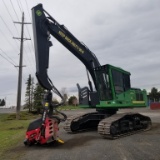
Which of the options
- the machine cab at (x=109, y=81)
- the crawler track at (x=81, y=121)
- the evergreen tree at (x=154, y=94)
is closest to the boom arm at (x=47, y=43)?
the machine cab at (x=109, y=81)

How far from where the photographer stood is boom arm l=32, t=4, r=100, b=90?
36.0 ft

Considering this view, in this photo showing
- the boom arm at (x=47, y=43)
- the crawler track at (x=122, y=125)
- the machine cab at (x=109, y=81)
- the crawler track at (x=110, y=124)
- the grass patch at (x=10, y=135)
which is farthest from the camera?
the machine cab at (x=109, y=81)

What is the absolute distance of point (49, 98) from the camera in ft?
35.0

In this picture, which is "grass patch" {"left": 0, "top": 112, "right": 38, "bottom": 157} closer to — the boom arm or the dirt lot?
the dirt lot

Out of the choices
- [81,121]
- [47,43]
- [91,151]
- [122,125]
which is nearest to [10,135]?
[81,121]

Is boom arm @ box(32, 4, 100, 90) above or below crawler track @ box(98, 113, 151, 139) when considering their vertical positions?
above

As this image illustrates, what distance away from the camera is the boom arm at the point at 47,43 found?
11.0 m

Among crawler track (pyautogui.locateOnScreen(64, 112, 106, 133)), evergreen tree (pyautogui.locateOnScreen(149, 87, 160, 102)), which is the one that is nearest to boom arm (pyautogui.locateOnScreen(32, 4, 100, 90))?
crawler track (pyautogui.locateOnScreen(64, 112, 106, 133))

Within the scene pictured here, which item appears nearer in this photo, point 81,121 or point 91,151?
point 91,151

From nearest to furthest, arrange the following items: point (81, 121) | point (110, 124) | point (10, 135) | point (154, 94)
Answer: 1. point (110, 124)
2. point (81, 121)
3. point (10, 135)
4. point (154, 94)

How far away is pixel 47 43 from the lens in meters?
11.8

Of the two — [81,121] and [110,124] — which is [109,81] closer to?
[110,124]

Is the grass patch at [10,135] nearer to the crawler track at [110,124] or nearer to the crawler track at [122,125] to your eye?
the crawler track at [110,124]

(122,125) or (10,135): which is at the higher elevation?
(122,125)
